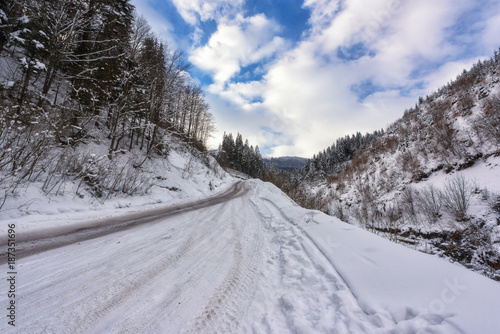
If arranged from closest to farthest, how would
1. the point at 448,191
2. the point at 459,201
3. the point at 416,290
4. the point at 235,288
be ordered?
1. the point at 416,290
2. the point at 235,288
3. the point at 459,201
4. the point at 448,191

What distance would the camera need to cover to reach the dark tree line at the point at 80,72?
7.55 metres

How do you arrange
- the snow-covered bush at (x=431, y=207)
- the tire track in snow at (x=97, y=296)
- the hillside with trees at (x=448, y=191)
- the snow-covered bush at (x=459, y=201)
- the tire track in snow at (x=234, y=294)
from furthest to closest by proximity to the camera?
the snow-covered bush at (x=431, y=207), the snow-covered bush at (x=459, y=201), the hillside with trees at (x=448, y=191), the tire track in snow at (x=234, y=294), the tire track in snow at (x=97, y=296)

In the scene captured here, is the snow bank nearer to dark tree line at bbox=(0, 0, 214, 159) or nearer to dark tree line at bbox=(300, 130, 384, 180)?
dark tree line at bbox=(0, 0, 214, 159)

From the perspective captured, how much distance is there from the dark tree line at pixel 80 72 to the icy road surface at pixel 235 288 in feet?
17.5

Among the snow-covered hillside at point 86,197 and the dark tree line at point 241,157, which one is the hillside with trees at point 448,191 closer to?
the snow-covered hillside at point 86,197

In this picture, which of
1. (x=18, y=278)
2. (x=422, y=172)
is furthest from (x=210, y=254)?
(x=422, y=172)

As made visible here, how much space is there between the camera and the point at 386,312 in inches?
76.8

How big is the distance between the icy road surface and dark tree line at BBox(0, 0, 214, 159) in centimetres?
533

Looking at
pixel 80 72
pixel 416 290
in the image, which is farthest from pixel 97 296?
pixel 80 72

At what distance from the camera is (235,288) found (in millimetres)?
2537

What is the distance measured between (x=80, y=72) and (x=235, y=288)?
13.4m

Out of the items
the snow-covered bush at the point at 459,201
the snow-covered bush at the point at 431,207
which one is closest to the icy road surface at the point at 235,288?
the snow-covered bush at the point at 459,201

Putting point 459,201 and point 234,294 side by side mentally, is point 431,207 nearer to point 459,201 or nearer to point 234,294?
point 459,201

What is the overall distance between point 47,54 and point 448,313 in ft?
49.7
